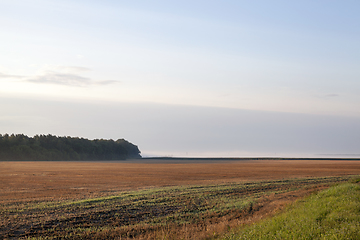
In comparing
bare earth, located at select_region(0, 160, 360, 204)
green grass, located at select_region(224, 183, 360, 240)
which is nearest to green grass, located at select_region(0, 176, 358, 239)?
green grass, located at select_region(224, 183, 360, 240)

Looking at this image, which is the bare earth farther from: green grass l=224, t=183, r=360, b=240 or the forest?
the forest

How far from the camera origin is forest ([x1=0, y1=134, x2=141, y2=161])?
148 metres

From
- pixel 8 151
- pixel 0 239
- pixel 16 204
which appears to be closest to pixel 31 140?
pixel 8 151

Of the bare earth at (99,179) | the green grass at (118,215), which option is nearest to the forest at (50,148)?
the bare earth at (99,179)

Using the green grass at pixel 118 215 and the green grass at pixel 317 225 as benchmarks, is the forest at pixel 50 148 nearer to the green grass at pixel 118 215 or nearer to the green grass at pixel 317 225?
the green grass at pixel 118 215

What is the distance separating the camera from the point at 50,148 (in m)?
166

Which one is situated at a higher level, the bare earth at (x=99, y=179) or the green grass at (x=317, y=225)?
the green grass at (x=317, y=225)

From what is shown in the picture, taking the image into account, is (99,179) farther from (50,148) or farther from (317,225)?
(50,148)

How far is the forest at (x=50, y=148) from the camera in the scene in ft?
486

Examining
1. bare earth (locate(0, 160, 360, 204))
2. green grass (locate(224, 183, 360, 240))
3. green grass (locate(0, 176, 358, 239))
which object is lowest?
bare earth (locate(0, 160, 360, 204))

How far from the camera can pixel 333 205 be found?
1641 cm

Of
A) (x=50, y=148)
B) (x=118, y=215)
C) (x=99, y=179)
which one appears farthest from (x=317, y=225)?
(x=50, y=148)

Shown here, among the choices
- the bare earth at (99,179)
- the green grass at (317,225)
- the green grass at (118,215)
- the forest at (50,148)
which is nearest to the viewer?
the green grass at (317,225)

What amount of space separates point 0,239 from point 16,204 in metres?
10.3
